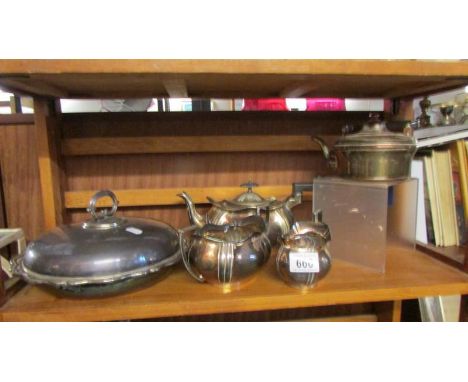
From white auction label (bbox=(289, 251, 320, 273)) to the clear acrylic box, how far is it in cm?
18

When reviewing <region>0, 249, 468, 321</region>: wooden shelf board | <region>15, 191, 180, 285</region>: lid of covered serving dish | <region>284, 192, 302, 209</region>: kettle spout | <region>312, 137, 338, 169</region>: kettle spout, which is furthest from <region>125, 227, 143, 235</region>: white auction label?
<region>312, 137, 338, 169</region>: kettle spout

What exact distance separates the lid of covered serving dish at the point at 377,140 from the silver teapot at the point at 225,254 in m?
0.28

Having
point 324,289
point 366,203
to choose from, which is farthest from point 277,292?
point 366,203

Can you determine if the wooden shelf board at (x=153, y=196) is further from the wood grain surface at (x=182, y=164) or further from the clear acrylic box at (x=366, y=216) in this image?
the clear acrylic box at (x=366, y=216)

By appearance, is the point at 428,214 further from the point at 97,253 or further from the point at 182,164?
the point at 97,253

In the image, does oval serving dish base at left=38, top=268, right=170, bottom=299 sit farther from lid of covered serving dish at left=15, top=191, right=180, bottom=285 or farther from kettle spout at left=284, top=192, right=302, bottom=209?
kettle spout at left=284, top=192, right=302, bottom=209

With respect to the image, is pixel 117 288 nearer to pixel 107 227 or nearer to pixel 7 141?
pixel 107 227

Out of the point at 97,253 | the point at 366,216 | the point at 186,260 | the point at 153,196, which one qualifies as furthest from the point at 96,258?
the point at 366,216

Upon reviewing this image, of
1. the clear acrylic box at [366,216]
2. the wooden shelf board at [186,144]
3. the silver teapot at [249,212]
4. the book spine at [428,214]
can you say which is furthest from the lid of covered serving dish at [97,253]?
the book spine at [428,214]

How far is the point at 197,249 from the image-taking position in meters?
0.57

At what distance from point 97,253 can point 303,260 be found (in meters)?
0.36

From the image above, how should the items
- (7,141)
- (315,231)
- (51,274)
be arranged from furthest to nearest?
(7,141) → (315,231) → (51,274)

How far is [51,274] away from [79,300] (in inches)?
2.9

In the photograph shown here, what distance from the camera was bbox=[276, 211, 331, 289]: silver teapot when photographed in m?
0.56
